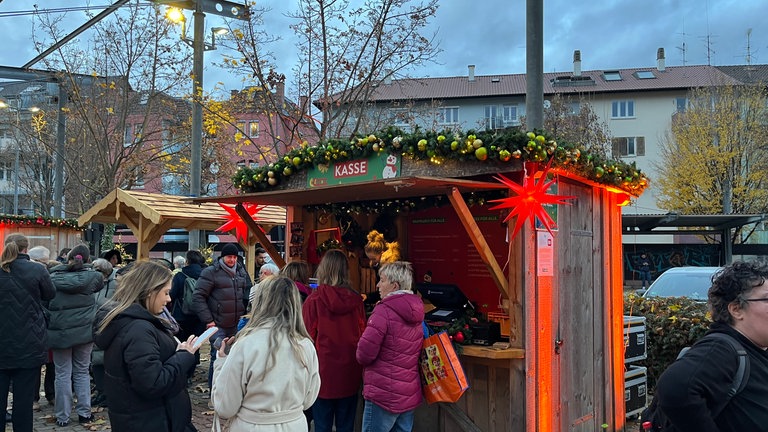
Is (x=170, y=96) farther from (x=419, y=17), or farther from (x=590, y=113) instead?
(x=590, y=113)

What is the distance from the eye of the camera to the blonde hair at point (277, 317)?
3002 mm

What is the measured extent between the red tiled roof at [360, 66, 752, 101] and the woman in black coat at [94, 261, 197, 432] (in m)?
35.3

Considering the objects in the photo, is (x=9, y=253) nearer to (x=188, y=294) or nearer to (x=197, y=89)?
(x=188, y=294)

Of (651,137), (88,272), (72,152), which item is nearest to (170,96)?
(72,152)

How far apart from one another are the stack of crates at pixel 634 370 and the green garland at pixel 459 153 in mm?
1668

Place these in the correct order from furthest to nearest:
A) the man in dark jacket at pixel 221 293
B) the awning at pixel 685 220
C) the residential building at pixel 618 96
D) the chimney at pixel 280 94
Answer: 1. the residential building at pixel 618 96
2. the awning at pixel 685 220
3. the chimney at pixel 280 94
4. the man in dark jacket at pixel 221 293

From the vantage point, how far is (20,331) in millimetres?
4867

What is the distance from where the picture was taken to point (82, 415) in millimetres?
6168

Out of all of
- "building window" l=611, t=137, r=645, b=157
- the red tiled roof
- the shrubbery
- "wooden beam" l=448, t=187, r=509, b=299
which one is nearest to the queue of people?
"wooden beam" l=448, t=187, r=509, b=299

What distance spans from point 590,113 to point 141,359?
29633 mm

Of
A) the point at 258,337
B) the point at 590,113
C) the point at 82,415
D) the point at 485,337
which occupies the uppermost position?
the point at 590,113

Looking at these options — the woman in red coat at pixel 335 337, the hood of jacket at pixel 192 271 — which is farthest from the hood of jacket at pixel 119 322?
the hood of jacket at pixel 192 271

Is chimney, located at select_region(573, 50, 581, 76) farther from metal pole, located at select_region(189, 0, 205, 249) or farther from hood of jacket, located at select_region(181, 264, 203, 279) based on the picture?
hood of jacket, located at select_region(181, 264, 203, 279)

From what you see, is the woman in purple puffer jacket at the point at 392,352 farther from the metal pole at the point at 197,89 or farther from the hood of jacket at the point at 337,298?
the metal pole at the point at 197,89
